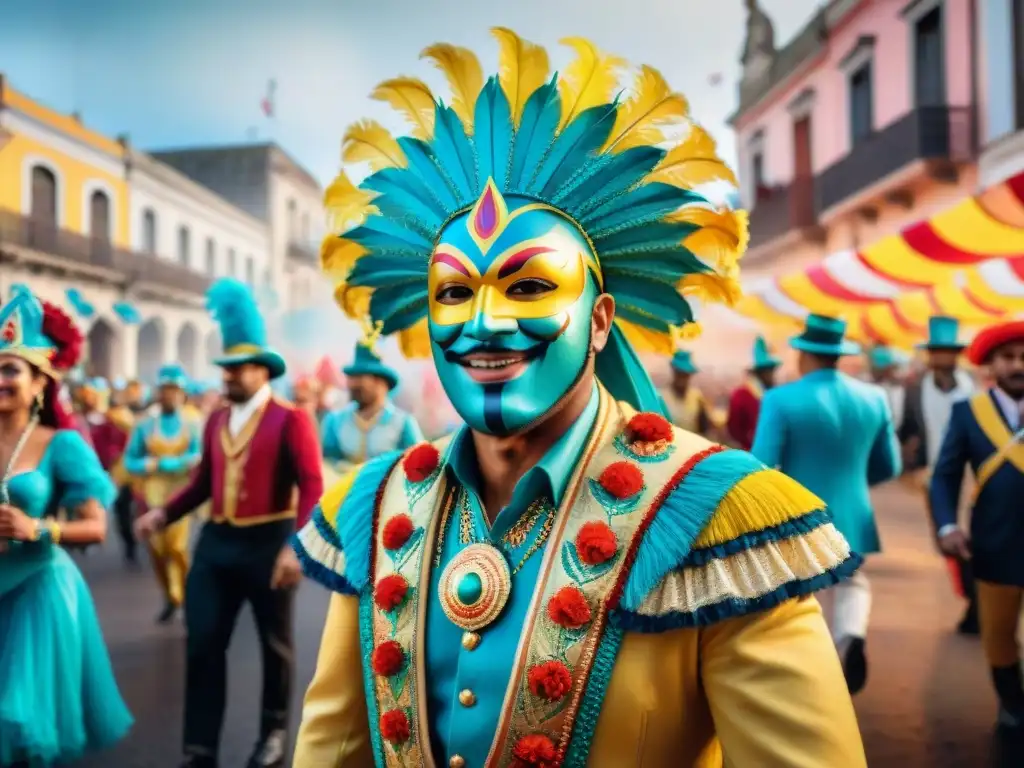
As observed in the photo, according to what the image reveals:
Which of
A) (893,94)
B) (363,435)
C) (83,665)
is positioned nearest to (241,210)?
(893,94)

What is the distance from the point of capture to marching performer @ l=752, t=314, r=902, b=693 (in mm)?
4430

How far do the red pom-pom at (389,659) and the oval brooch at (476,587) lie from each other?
100mm

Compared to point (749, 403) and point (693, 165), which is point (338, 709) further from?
point (749, 403)

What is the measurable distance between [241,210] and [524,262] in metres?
24.2

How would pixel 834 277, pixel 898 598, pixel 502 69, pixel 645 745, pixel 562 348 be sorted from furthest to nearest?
Answer: 1. pixel 834 277
2. pixel 898 598
3. pixel 502 69
4. pixel 562 348
5. pixel 645 745

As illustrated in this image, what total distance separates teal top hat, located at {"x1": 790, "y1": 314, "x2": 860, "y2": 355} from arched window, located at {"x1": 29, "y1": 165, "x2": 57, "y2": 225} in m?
14.0

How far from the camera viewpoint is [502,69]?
174cm

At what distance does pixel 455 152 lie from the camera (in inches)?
69.1

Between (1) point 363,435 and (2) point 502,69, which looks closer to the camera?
(2) point 502,69

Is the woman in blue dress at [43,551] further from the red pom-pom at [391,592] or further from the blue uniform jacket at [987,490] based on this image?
the blue uniform jacket at [987,490]

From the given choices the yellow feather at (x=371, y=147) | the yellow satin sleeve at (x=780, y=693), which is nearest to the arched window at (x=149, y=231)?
the yellow feather at (x=371, y=147)

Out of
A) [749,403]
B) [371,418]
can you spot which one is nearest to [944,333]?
[749,403]

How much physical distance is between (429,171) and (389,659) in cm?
90

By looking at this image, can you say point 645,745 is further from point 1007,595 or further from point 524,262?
point 1007,595
